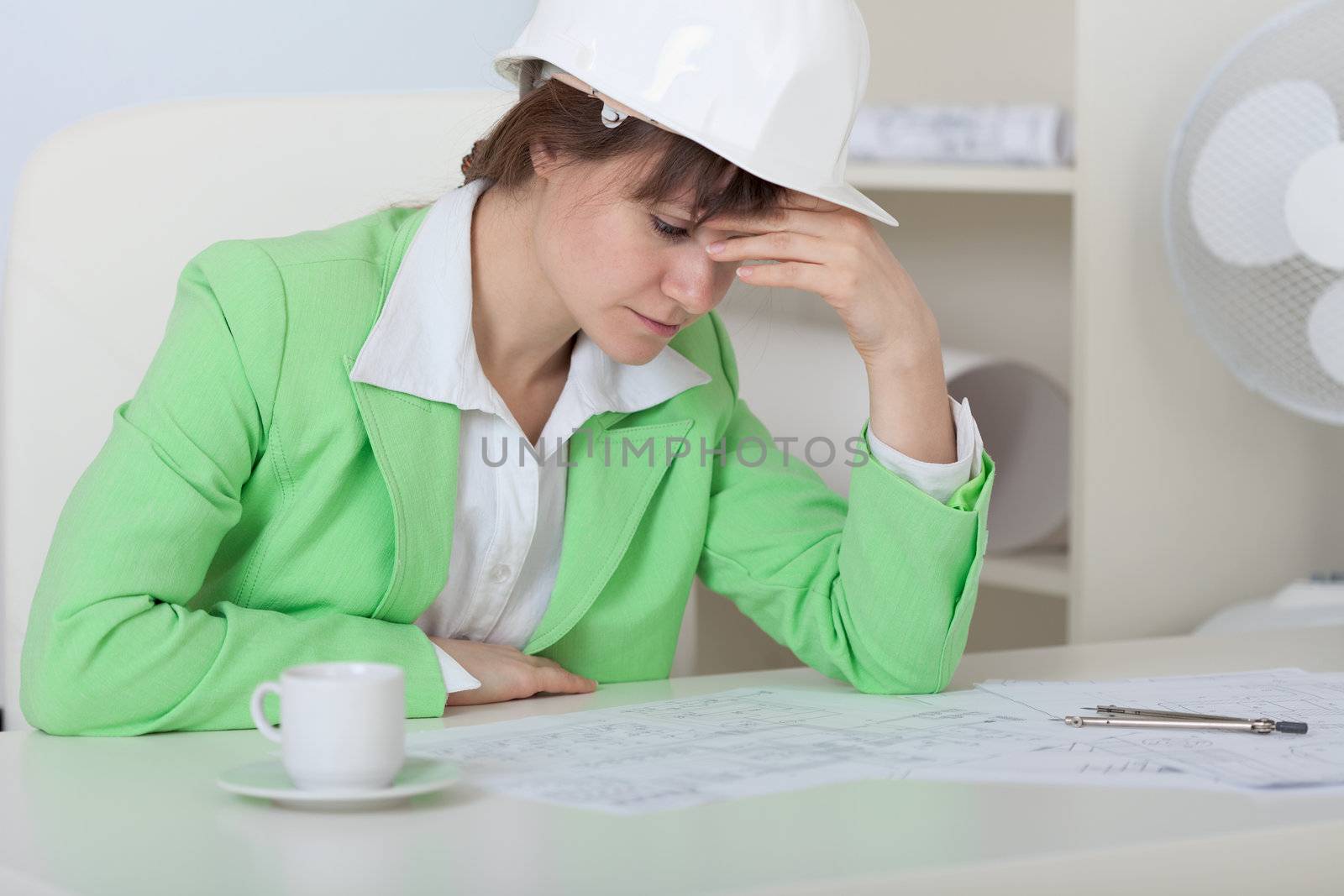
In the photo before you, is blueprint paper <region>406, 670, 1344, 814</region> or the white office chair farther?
the white office chair

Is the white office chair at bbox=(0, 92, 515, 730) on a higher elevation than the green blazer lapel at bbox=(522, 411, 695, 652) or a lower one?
higher

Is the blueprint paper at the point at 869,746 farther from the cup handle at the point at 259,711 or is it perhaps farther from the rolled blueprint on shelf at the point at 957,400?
the rolled blueprint on shelf at the point at 957,400

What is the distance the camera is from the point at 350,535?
41.0 inches

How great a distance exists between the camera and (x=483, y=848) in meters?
0.64

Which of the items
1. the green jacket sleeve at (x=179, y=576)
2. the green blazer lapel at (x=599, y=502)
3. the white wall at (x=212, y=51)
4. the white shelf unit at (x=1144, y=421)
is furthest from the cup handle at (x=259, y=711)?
the white wall at (x=212, y=51)

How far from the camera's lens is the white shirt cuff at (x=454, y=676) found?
98cm

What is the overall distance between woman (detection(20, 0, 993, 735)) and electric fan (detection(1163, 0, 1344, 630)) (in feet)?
1.75

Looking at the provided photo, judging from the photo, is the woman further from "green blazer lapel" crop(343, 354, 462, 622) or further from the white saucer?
the white saucer

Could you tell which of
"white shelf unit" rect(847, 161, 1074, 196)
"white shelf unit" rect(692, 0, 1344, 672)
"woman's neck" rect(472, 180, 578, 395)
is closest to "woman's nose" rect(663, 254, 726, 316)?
"woman's neck" rect(472, 180, 578, 395)

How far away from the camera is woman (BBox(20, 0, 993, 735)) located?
3.06 feet

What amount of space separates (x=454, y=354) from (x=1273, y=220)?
2.82ft

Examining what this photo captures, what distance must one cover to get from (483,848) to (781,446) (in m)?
0.96

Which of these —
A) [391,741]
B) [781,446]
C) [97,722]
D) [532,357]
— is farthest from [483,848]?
[781,446]

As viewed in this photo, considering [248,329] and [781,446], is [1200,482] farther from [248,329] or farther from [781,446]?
[248,329]
